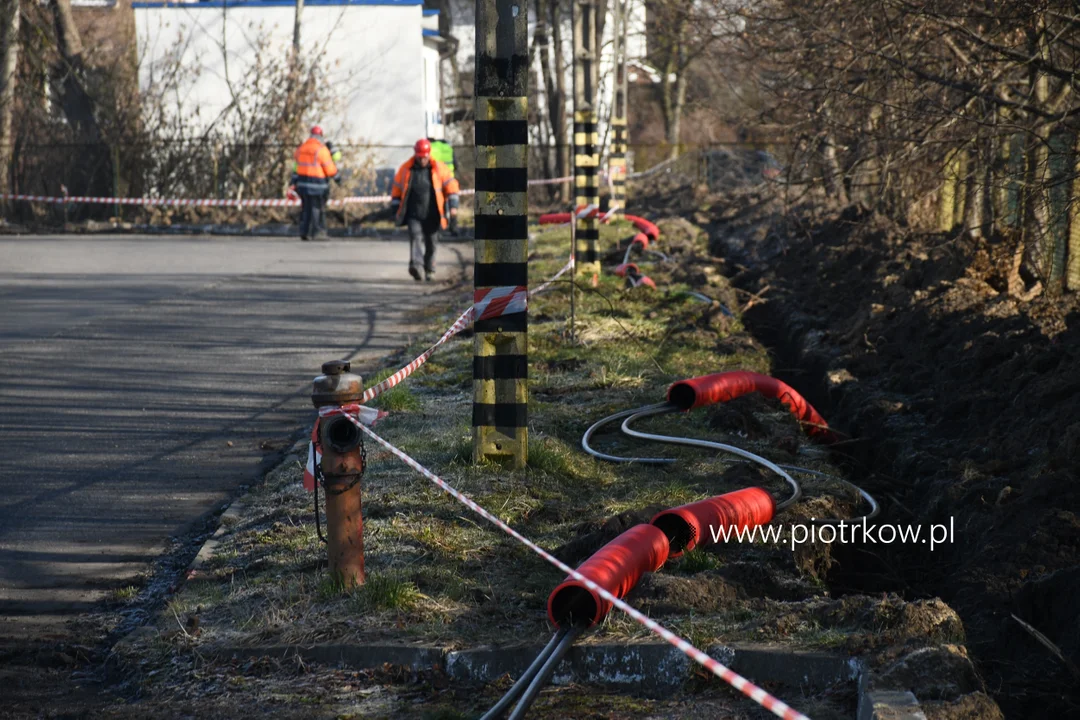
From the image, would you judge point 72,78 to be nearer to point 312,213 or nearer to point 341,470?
point 312,213

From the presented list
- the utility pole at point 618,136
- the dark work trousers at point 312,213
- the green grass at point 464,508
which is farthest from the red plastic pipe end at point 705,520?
the dark work trousers at point 312,213

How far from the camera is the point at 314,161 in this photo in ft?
84.9

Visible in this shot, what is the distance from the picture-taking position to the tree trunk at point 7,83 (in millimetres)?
31297

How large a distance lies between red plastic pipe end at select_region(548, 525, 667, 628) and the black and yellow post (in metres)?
1.88

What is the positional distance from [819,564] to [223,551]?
9.07ft

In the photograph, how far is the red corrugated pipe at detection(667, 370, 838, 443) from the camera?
28.1ft

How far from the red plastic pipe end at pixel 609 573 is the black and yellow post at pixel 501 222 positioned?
1.88 meters

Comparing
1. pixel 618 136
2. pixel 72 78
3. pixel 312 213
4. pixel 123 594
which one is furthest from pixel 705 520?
pixel 72 78

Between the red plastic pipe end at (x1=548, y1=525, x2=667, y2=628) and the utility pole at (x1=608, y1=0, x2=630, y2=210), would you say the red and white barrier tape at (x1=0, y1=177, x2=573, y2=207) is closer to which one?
the utility pole at (x1=608, y1=0, x2=630, y2=210)

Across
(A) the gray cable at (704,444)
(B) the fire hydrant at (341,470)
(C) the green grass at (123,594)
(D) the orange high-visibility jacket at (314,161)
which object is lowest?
(C) the green grass at (123,594)

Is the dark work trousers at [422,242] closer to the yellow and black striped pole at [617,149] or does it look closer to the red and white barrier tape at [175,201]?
the yellow and black striped pole at [617,149]

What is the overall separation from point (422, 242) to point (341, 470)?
13.8 metres

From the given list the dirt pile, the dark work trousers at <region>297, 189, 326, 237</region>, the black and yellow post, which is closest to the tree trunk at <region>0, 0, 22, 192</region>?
the dark work trousers at <region>297, 189, 326, 237</region>

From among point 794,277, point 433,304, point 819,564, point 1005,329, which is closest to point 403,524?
point 819,564
